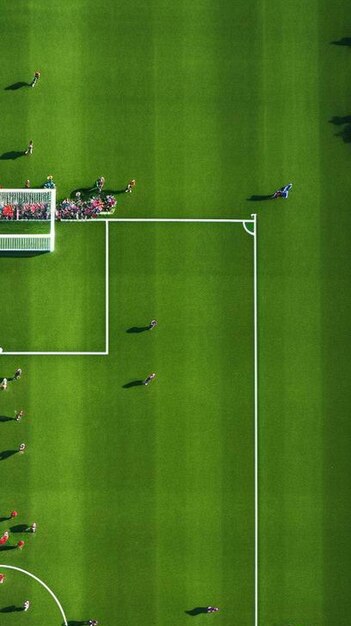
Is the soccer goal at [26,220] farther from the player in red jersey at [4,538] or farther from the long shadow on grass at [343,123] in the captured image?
the long shadow on grass at [343,123]

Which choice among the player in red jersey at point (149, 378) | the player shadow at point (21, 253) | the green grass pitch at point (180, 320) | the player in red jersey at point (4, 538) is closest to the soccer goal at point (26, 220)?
the player shadow at point (21, 253)

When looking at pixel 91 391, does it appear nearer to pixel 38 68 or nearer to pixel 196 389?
pixel 196 389

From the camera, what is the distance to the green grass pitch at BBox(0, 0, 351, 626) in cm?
1792

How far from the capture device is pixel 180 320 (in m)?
18.1

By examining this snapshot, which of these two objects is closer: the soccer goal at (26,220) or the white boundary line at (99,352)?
the soccer goal at (26,220)

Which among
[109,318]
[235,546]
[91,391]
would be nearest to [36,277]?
[109,318]

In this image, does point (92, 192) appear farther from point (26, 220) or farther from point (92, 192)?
point (26, 220)

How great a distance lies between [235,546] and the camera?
17969 mm

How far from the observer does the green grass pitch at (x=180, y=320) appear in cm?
1792

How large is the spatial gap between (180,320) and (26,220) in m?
5.26

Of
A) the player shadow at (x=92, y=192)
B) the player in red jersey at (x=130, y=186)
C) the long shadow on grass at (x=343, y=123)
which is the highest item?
the long shadow on grass at (x=343, y=123)

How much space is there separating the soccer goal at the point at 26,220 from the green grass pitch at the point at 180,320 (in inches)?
19.3

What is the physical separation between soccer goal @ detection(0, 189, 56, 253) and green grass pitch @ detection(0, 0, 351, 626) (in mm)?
491

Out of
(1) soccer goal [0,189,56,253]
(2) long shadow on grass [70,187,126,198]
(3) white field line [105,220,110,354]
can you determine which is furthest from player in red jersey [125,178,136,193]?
(1) soccer goal [0,189,56,253]
